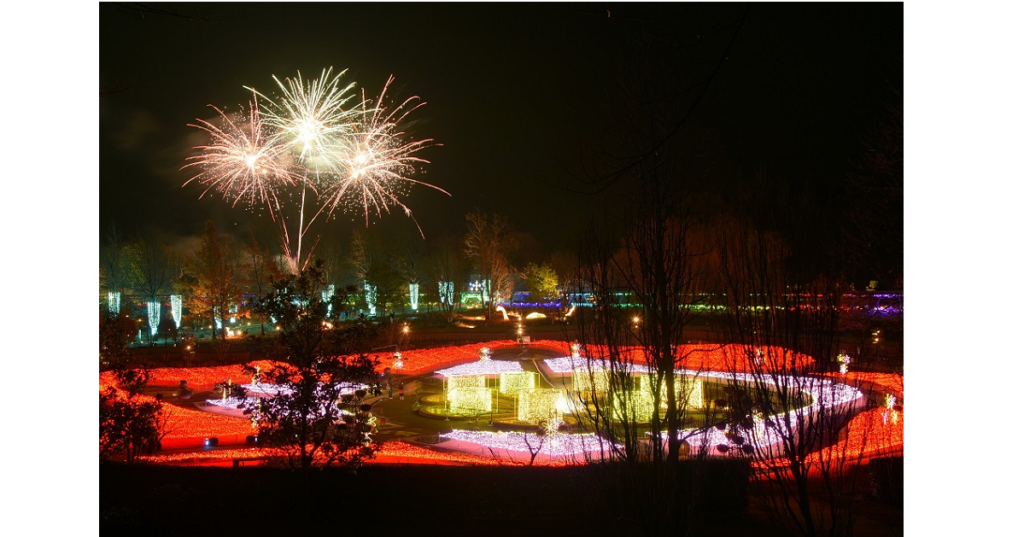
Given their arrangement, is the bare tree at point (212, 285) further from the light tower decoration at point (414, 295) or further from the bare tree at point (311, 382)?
the bare tree at point (311, 382)

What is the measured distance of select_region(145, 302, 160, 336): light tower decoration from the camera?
4247 cm

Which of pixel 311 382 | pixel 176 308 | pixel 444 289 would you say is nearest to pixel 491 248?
pixel 444 289

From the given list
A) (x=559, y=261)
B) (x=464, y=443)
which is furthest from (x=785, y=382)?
(x=559, y=261)

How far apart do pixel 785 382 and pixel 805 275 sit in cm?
86

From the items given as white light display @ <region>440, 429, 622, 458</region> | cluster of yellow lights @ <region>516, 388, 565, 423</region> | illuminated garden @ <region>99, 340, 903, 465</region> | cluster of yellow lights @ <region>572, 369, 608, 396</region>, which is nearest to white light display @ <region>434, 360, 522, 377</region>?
illuminated garden @ <region>99, 340, 903, 465</region>

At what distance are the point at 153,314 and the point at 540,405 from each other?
4118cm

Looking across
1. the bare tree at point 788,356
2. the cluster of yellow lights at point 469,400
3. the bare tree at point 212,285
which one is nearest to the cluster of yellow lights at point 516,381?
the cluster of yellow lights at point 469,400

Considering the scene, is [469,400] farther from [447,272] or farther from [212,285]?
[447,272]

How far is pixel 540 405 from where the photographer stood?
47.6 feet

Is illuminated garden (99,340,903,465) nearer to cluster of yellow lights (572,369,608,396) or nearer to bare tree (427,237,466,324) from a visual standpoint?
cluster of yellow lights (572,369,608,396)

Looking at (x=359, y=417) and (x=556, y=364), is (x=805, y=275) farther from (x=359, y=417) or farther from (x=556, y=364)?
(x=556, y=364)

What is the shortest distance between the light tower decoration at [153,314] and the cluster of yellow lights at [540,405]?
36.9 meters

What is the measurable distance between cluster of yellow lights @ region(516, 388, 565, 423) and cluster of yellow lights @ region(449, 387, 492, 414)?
66.3 inches

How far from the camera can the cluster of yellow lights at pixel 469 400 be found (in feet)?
55.3
